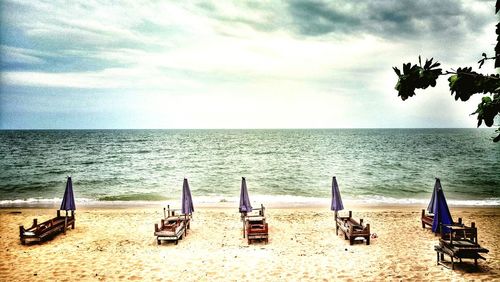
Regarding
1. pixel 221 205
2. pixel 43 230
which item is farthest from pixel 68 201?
pixel 221 205

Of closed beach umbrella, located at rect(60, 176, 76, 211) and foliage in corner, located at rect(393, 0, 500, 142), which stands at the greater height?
foliage in corner, located at rect(393, 0, 500, 142)

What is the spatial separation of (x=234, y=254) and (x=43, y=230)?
29.5 feet

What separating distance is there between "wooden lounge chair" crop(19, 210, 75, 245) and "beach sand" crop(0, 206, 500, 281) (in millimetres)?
326

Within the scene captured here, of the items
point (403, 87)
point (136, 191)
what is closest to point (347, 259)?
point (403, 87)

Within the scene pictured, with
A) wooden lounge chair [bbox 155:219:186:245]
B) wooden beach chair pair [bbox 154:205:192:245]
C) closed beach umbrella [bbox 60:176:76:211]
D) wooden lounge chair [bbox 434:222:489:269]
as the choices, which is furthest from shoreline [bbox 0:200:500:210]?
wooden lounge chair [bbox 434:222:489:269]

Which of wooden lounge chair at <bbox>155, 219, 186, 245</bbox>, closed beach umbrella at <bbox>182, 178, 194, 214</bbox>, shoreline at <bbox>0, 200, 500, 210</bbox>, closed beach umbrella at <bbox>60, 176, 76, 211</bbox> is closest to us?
wooden lounge chair at <bbox>155, 219, 186, 245</bbox>

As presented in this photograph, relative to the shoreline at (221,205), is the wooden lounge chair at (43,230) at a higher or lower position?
higher

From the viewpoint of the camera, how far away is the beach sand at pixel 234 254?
34.5 feet

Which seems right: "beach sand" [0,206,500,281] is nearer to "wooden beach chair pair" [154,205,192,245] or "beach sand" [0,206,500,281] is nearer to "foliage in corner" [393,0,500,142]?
"wooden beach chair pair" [154,205,192,245]

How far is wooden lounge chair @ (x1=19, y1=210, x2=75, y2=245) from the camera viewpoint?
13.6 metres

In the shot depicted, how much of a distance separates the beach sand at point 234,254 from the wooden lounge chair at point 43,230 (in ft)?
1.07

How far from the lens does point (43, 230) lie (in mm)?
14000

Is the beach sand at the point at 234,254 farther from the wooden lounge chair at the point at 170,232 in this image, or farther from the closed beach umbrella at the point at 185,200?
the closed beach umbrella at the point at 185,200

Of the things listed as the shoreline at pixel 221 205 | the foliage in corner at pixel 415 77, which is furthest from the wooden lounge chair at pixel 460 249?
the shoreline at pixel 221 205
